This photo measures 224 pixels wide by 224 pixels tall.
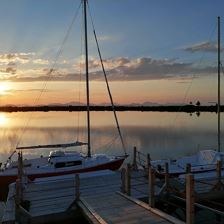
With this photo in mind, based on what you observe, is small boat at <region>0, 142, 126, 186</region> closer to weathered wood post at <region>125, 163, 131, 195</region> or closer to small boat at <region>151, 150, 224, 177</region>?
small boat at <region>151, 150, 224, 177</region>

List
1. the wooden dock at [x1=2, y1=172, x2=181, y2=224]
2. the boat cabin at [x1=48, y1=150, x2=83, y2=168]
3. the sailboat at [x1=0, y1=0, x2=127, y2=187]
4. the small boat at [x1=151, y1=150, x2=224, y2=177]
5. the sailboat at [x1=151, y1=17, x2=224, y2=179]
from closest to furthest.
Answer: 1. the wooden dock at [x1=2, y1=172, x2=181, y2=224]
2. the sailboat at [x1=151, y1=17, x2=224, y2=179]
3. the small boat at [x1=151, y1=150, x2=224, y2=177]
4. the sailboat at [x1=0, y1=0, x2=127, y2=187]
5. the boat cabin at [x1=48, y1=150, x2=83, y2=168]

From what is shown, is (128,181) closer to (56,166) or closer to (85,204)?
(85,204)

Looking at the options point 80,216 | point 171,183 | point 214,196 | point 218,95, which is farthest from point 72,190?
point 218,95

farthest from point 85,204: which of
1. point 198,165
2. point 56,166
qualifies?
point 198,165

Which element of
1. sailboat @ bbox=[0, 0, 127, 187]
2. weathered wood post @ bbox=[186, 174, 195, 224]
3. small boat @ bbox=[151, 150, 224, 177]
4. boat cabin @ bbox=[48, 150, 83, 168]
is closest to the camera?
weathered wood post @ bbox=[186, 174, 195, 224]

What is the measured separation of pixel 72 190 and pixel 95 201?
375 cm

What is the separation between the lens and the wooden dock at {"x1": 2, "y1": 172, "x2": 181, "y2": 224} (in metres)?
12.0

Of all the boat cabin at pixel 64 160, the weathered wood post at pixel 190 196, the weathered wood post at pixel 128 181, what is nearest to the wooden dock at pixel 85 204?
the weathered wood post at pixel 128 181

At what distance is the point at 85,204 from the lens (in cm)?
1380

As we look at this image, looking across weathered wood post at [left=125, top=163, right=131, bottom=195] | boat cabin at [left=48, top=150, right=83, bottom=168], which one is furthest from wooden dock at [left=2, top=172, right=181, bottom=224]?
boat cabin at [left=48, top=150, right=83, bottom=168]

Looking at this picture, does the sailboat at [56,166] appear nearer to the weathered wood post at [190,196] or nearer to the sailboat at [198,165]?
the sailboat at [198,165]

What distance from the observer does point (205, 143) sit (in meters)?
50.3

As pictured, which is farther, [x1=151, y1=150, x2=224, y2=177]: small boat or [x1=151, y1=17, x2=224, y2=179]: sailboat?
[x1=151, y1=150, x2=224, y2=177]: small boat

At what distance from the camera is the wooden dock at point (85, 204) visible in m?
12.0
